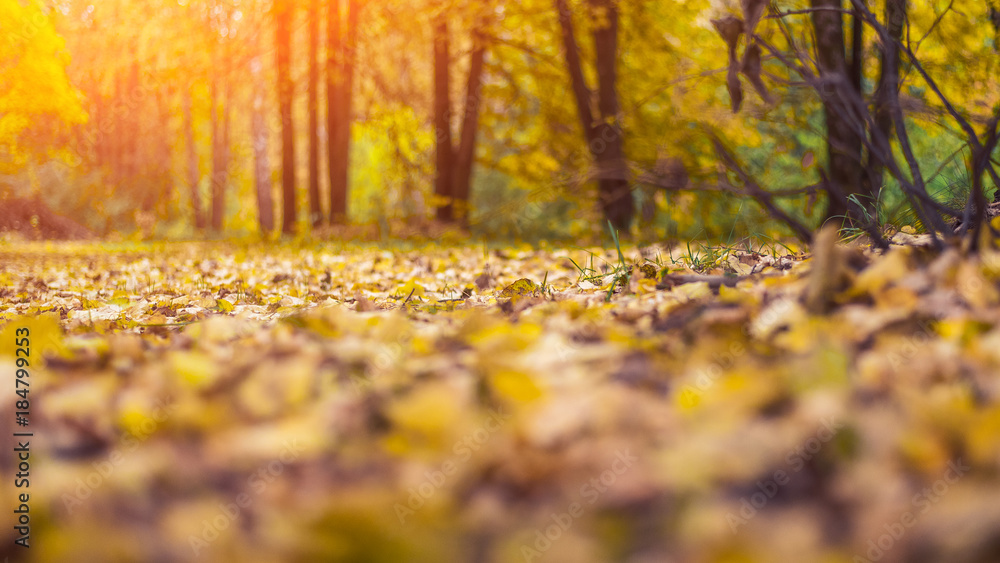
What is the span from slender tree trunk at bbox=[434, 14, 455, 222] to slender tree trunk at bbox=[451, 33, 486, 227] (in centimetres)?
13

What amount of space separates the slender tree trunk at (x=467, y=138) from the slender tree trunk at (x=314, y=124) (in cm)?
246

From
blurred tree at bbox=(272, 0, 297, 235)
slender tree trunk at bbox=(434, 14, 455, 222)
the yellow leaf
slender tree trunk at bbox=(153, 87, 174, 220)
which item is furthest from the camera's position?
slender tree trunk at bbox=(153, 87, 174, 220)

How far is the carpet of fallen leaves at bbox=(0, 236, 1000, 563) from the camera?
975mm

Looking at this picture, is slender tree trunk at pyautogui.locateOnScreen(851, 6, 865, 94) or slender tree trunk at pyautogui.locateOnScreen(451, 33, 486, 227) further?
slender tree trunk at pyautogui.locateOnScreen(451, 33, 486, 227)

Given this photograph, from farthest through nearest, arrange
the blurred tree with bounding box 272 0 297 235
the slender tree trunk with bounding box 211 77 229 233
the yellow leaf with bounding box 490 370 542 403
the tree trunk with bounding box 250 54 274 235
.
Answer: the slender tree trunk with bounding box 211 77 229 233 → the tree trunk with bounding box 250 54 274 235 → the blurred tree with bounding box 272 0 297 235 → the yellow leaf with bounding box 490 370 542 403

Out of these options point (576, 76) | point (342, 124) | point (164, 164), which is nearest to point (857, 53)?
point (576, 76)

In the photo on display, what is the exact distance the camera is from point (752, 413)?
1268mm

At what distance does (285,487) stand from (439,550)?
0.30 m

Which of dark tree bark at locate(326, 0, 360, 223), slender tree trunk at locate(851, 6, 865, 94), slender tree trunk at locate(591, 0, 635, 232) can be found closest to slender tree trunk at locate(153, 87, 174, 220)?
dark tree bark at locate(326, 0, 360, 223)

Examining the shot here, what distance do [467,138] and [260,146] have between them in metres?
7.62

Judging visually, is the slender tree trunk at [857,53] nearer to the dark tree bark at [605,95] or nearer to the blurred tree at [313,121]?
the dark tree bark at [605,95]

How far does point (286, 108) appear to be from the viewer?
12.5 m

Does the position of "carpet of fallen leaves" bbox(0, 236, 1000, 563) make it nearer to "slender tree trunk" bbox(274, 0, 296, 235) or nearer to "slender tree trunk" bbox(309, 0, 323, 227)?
"slender tree trunk" bbox(309, 0, 323, 227)

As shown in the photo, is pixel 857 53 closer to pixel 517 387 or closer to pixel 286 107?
pixel 517 387
